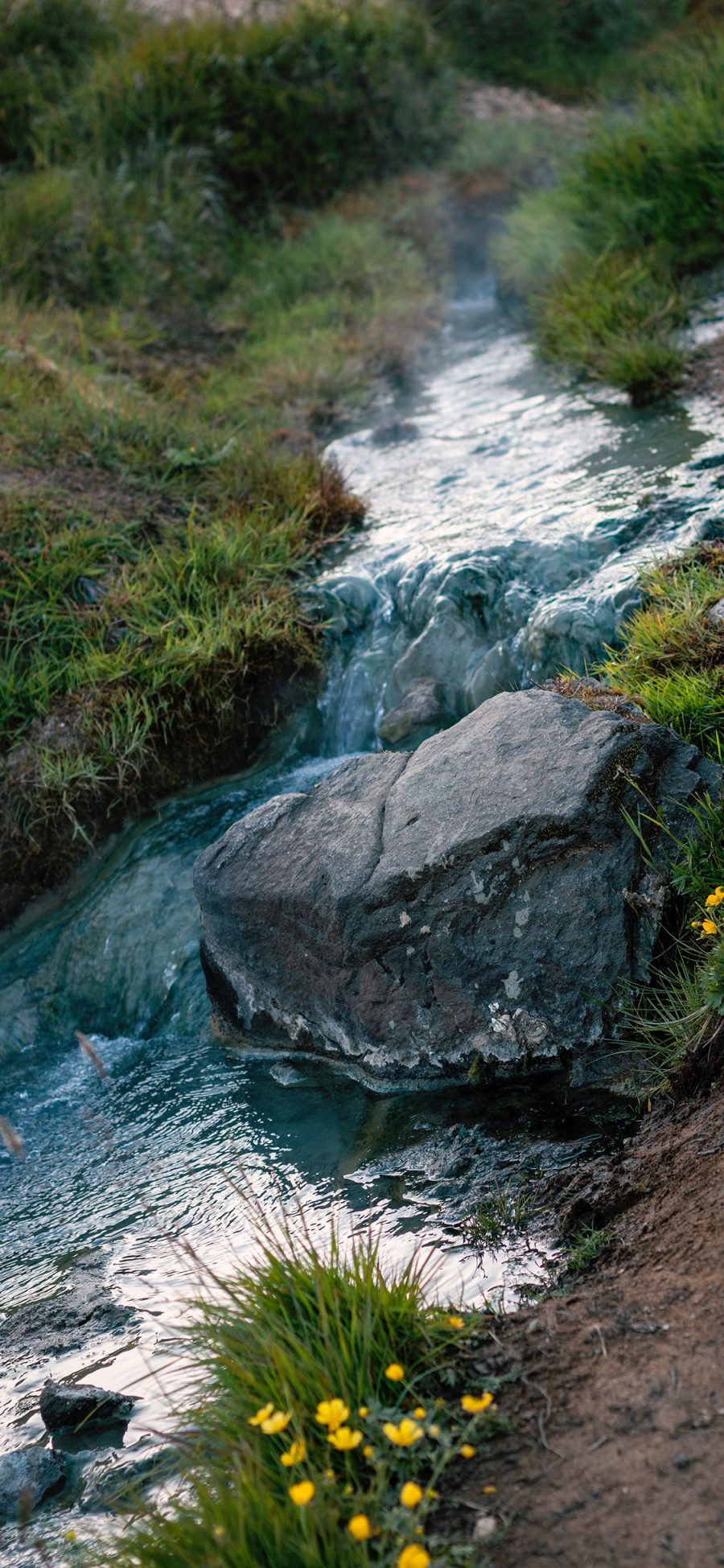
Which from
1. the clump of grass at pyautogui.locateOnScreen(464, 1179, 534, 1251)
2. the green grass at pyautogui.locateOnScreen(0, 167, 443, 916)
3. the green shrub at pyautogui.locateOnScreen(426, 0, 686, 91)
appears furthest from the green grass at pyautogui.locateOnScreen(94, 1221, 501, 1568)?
the green shrub at pyautogui.locateOnScreen(426, 0, 686, 91)

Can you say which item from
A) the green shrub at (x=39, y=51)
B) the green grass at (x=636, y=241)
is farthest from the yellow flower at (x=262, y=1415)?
the green shrub at (x=39, y=51)

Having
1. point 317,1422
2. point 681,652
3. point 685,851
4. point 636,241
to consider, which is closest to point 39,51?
point 636,241

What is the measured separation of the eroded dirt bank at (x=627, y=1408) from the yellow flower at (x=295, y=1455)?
305 mm

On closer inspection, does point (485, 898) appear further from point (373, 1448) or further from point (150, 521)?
point (150, 521)

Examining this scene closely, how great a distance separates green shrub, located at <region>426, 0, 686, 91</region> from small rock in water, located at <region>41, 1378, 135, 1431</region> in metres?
14.7

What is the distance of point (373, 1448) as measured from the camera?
2043 millimetres

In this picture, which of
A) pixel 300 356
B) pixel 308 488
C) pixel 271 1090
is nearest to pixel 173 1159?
pixel 271 1090

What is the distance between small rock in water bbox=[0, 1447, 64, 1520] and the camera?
256 cm

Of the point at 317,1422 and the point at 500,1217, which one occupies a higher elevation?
the point at 317,1422

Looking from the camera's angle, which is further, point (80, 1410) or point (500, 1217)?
point (500, 1217)

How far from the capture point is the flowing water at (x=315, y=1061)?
10.5ft

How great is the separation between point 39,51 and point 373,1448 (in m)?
12.5

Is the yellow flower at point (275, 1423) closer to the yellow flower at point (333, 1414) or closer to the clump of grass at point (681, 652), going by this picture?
the yellow flower at point (333, 1414)

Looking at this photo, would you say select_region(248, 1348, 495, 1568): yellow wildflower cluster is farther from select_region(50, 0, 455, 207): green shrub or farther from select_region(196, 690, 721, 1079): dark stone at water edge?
select_region(50, 0, 455, 207): green shrub
